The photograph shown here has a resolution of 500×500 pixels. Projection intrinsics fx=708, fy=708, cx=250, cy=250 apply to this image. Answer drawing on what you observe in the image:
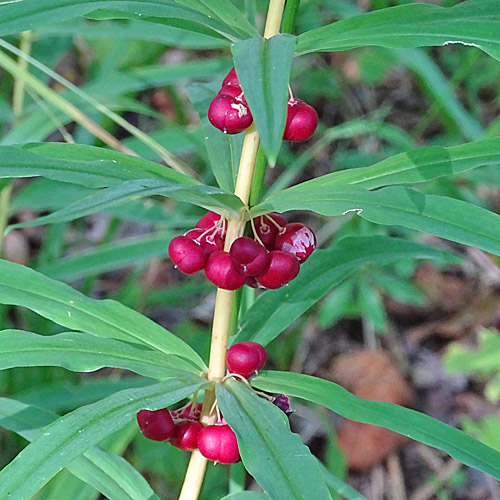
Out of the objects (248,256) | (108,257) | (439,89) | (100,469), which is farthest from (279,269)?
(439,89)

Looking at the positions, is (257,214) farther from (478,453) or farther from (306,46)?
(478,453)

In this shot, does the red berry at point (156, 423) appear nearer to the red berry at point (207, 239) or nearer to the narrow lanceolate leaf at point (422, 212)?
the red berry at point (207, 239)

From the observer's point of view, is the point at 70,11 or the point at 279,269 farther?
the point at 279,269

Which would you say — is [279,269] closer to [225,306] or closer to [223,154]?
[225,306]

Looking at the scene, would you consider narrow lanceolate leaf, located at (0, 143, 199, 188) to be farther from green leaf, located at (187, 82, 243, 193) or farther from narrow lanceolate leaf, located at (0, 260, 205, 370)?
narrow lanceolate leaf, located at (0, 260, 205, 370)

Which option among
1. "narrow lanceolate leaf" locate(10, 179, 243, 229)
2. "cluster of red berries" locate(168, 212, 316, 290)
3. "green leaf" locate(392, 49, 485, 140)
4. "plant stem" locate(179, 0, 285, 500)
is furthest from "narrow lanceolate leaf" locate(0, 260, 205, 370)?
"green leaf" locate(392, 49, 485, 140)

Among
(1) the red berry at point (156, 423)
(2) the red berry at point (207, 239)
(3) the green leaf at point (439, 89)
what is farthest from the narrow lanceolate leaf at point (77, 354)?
(3) the green leaf at point (439, 89)
